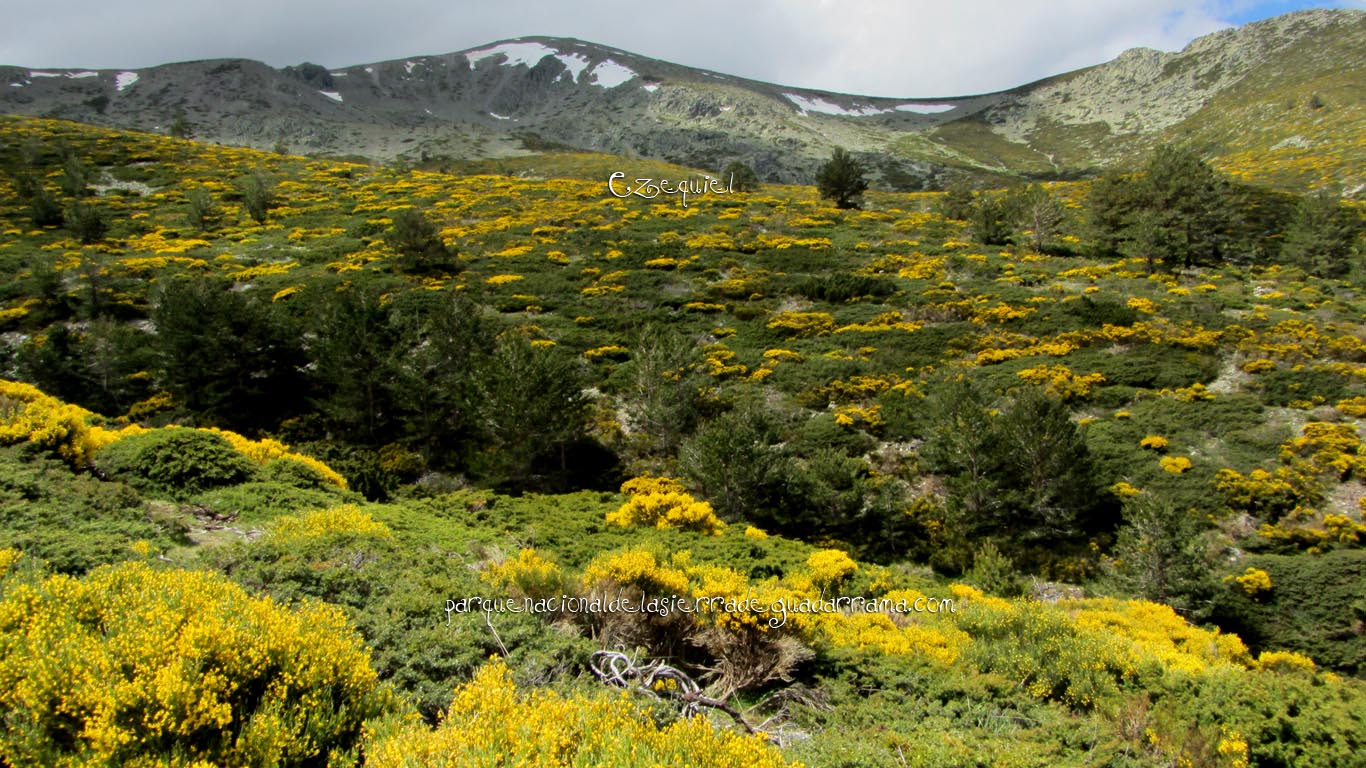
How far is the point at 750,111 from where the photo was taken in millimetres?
131500

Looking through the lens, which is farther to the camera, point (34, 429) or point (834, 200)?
point (834, 200)

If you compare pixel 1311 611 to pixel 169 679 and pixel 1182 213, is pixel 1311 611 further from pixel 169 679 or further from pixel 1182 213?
pixel 1182 213

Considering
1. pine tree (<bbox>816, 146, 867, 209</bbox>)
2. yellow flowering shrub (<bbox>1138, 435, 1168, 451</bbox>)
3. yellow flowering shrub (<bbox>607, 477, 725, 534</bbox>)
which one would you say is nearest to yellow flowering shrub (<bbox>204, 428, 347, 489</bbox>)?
yellow flowering shrub (<bbox>607, 477, 725, 534</bbox>)

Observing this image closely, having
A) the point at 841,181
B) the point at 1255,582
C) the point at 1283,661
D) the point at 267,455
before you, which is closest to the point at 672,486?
the point at 267,455

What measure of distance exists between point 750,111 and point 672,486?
130m

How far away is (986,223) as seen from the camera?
142 ft

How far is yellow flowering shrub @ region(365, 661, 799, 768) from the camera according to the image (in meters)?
3.32

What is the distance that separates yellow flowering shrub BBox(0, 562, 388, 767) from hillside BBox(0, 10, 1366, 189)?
287 ft

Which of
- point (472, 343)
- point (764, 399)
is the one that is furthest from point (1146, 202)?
point (472, 343)

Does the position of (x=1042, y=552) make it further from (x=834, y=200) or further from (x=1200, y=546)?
(x=834, y=200)

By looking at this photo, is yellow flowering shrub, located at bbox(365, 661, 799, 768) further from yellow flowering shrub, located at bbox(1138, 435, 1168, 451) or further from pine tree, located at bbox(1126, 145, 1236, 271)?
pine tree, located at bbox(1126, 145, 1236, 271)

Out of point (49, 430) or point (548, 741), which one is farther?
point (49, 430)

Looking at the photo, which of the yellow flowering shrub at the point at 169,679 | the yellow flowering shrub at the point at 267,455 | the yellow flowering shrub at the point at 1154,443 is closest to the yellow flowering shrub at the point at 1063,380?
the yellow flowering shrub at the point at 1154,443

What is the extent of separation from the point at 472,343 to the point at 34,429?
1395 cm
